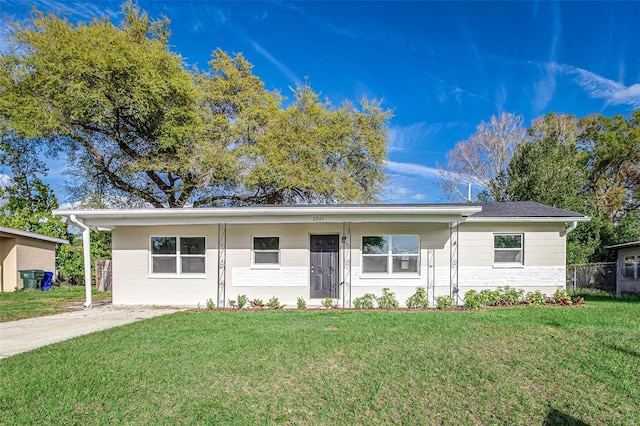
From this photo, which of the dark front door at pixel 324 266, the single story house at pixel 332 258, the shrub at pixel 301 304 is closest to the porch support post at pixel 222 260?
the single story house at pixel 332 258

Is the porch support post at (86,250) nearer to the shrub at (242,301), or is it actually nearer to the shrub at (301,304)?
the shrub at (242,301)

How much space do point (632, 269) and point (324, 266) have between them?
1309 centimetres

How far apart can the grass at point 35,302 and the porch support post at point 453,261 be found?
11185 mm

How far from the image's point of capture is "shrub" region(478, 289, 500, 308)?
1070 centimetres

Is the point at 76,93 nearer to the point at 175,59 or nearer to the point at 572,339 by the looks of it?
the point at 175,59

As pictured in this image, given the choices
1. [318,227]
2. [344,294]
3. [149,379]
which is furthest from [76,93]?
[149,379]

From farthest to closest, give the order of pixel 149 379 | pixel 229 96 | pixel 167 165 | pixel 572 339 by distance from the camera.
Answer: pixel 229 96, pixel 167 165, pixel 572 339, pixel 149 379

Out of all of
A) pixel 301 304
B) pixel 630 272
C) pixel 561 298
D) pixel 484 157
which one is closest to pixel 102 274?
pixel 301 304

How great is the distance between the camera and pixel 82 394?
414 centimetres

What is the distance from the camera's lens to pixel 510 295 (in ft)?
35.9

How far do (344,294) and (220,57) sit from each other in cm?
1661

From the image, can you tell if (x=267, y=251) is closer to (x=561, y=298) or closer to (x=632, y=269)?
(x=561, y=298)

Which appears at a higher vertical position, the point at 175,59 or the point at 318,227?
the point at 175,59

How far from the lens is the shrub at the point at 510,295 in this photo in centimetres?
1085
